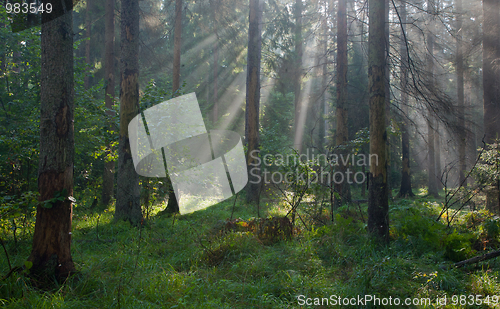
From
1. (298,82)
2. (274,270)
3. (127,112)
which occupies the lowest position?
(274,270)

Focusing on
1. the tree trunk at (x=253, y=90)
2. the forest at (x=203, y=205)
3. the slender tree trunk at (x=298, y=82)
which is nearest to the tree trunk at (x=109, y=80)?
the forest at (x=203, y=205)

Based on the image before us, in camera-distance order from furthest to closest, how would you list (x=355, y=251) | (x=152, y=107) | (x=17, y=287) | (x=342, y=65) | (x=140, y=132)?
(x=342, y=65) < (x=152, y=107) < (x=140, y=132) < (x=355, y=251) < (x=17, y=287)

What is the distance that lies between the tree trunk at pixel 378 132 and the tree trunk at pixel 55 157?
4.92m

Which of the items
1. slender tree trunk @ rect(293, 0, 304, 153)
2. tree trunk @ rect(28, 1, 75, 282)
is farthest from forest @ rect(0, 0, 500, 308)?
slender tree trunk @ rect(293, 0, 304, 153)

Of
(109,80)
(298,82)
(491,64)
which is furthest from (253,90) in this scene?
(491,64)

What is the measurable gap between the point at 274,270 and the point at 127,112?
203 inches

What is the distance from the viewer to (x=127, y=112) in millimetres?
6914

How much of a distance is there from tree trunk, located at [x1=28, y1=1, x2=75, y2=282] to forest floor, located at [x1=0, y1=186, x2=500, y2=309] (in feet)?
1.03

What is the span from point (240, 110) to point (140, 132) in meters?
14.2

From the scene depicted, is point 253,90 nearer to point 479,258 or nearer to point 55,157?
point 55,157

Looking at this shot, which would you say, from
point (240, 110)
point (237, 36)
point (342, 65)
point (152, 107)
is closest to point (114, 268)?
point (152, 107)

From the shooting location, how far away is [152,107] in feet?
24.8

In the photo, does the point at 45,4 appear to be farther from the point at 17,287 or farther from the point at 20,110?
the point at 20,110

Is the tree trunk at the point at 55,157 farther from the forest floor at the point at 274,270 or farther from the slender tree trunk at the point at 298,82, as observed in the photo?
the slender tree trunk at the point at 298,82
